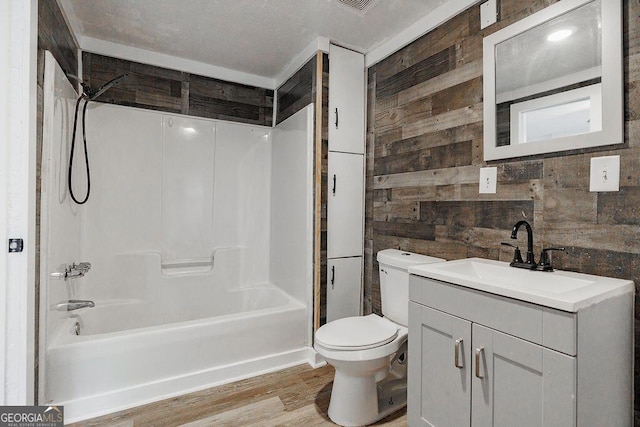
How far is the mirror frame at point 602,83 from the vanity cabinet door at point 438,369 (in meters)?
0.88

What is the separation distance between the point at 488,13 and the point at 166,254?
2.78m

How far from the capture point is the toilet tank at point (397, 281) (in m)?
1.96

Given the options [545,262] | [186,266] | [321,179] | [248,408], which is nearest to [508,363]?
[545,262]

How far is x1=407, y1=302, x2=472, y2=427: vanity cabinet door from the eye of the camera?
1321 mm

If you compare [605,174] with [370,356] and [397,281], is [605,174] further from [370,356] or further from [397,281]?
[370,356]

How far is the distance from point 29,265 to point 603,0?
2636 millimetres

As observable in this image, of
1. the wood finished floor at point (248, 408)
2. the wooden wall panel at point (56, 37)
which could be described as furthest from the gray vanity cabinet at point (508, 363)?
the wooden wall panel at point (56, 37)

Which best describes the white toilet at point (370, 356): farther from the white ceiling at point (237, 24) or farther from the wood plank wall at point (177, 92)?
the wood plank wall at point (177, 92)

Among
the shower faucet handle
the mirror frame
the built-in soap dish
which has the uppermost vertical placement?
the mirror frame

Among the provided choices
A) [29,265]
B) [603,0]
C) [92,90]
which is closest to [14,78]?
[29,265]

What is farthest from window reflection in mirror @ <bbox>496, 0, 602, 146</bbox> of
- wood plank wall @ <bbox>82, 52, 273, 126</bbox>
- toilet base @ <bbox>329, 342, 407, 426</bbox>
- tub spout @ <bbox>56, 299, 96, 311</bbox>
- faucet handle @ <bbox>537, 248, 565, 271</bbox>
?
tub spout @ <bbox>56, 299, 96, 311</bbox>

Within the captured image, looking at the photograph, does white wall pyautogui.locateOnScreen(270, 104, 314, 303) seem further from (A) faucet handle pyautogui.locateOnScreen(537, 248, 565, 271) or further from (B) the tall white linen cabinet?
(A) faucet handle pyautogui.locateOnScreen(537, 248, 565, 271)

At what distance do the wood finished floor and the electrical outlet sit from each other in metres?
1.33

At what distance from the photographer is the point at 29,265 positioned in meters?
1.45
